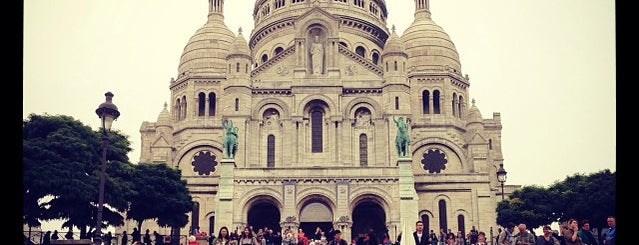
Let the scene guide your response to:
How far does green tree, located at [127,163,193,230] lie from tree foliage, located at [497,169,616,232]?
21434 mm

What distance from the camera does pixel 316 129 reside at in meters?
51.9

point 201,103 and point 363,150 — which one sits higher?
point 201,103

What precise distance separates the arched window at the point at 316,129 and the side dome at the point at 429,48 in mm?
13263

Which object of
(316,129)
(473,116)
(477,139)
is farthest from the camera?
(473,116)

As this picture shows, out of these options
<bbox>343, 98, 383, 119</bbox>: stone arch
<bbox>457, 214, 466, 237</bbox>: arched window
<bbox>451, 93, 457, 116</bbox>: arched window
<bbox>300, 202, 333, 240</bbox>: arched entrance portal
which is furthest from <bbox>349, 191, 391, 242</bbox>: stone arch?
<bbox>451, 93, 457, 116</bbox>: arched window

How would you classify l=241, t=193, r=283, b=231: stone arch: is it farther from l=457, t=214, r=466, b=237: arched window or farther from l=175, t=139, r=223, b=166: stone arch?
l=457, t=214, r=466, b=237: arched window

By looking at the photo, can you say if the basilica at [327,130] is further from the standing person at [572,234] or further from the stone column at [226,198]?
the standing person at [572,234]

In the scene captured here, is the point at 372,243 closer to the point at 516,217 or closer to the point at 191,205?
the point at 191,205

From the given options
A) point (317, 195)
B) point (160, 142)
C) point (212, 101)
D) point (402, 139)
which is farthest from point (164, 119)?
point (402, 139)

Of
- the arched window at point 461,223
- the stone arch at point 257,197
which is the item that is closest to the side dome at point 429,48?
the arched window at point 461,223

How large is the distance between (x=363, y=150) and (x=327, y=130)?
302 centimetres

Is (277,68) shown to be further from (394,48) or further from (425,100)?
(425,100)

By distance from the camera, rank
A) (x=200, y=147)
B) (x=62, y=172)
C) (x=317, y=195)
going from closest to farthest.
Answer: (x=62, y=172), (x=317, y=195), (x=200, y=147)
